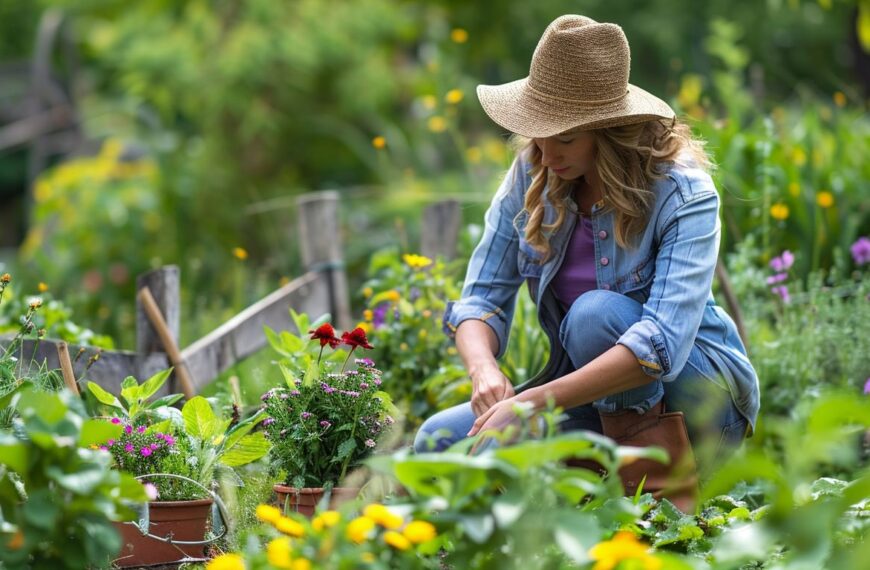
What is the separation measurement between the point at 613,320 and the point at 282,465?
81 cm

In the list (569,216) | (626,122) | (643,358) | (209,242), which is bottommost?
(209,242)

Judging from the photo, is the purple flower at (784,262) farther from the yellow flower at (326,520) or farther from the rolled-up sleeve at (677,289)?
the yellow flower at (326,520)

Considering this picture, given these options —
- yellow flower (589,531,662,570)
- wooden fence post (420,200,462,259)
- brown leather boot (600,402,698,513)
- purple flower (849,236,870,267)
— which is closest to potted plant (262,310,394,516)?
brown leather boot (600,402,698,513)

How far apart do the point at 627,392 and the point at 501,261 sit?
49 cm

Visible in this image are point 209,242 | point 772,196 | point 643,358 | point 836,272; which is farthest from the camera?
point 209,242

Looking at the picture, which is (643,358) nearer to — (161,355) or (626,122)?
(626,122)

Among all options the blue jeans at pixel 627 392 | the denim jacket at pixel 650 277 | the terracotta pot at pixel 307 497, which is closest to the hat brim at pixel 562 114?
the denim jacket at pixel 650 277

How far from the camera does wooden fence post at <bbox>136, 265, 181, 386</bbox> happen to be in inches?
118

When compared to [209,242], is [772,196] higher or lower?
higher

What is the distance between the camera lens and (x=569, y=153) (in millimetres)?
2387

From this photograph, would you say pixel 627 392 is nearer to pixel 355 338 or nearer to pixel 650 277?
pixel 650 277

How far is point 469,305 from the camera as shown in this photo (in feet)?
8.51

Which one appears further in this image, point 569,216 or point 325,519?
point 569,216

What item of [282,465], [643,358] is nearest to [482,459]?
[643,358]
